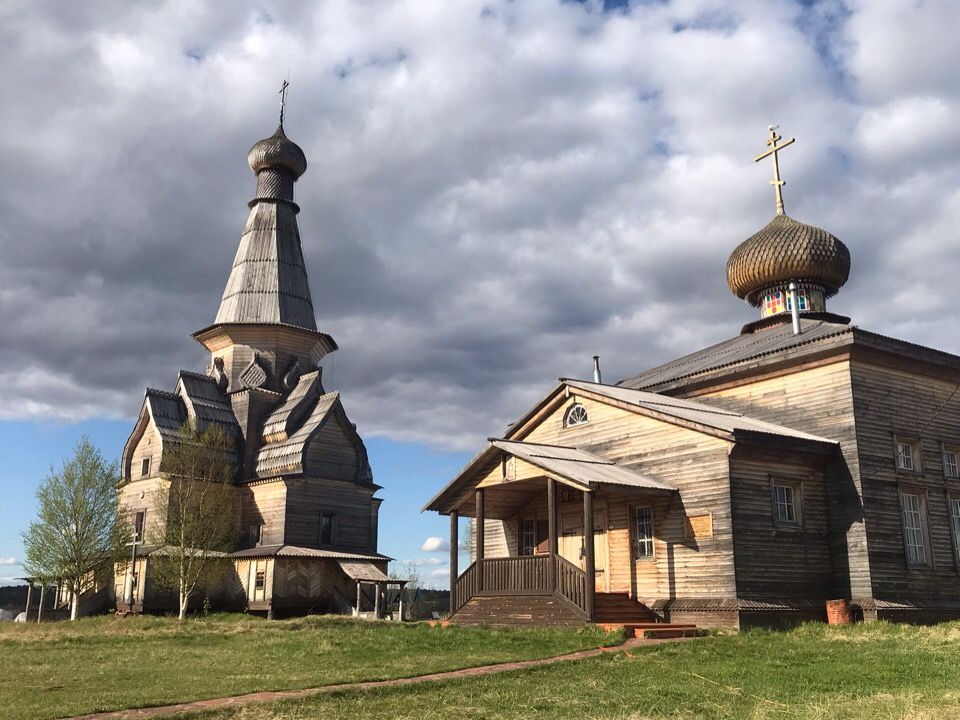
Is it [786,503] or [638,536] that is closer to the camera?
[786,503]

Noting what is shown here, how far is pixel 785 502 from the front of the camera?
19.6 meters

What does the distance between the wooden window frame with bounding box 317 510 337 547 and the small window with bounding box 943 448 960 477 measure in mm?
20676

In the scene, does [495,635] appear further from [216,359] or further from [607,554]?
[216,359]

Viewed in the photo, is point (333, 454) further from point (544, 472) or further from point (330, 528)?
point (544, 472)

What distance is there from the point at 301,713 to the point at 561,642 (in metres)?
6.72

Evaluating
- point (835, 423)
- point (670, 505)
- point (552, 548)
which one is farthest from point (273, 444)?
point (835, 423)

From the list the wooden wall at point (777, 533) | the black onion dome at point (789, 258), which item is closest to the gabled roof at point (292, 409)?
the black onion dome at point (789, 258)

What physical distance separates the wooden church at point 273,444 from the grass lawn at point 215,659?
Result: 952cm

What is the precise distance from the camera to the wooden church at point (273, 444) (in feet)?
102

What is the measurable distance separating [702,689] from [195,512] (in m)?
23.6

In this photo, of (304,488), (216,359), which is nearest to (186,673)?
(304,488)

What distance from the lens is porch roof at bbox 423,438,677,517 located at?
18.4 meters

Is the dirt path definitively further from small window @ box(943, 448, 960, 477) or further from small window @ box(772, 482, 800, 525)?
small window @ box(943, 448, 960, 477)

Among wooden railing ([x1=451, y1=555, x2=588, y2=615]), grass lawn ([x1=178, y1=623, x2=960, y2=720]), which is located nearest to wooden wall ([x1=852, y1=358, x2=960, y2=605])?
grass lawn ([x1=178, y1=623, x2=960, y2=720])
